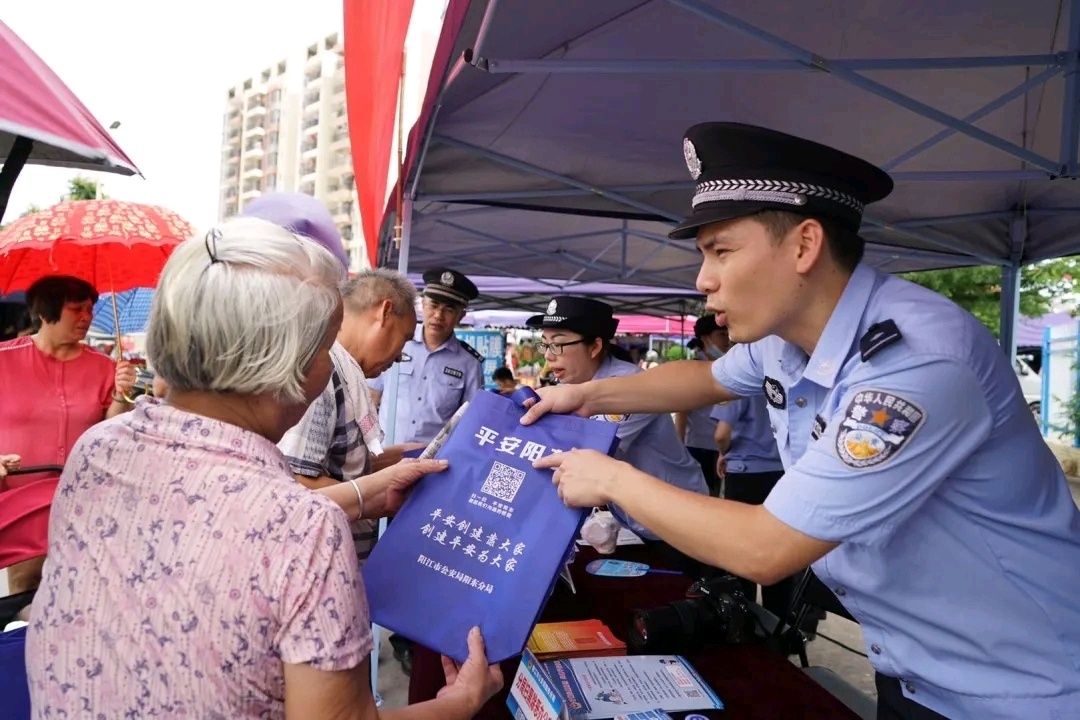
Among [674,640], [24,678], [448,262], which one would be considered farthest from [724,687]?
[448,262]

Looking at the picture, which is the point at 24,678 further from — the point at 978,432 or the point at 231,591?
the point at 978,432

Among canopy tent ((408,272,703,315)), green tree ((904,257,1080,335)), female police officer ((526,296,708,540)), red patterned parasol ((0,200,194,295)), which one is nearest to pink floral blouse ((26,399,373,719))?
female police officer ((526,296,708,540))

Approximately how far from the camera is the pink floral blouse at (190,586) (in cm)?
91

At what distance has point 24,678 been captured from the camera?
1.44 metres

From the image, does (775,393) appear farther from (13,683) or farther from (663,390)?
(13,683)

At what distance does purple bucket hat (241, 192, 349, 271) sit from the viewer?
1.90m

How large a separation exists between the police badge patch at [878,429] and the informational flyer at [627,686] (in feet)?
2.06

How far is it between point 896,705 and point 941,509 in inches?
17.8

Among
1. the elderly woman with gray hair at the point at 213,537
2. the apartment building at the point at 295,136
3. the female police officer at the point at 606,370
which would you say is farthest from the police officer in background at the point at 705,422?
the apartment building at the point at 295,136

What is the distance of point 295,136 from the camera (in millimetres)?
92812

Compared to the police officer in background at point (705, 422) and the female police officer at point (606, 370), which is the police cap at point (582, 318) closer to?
the female police officer at point (606, 370)

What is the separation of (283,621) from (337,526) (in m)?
0.13

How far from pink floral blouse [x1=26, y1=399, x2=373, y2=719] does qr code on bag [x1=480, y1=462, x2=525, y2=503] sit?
20.2 inches

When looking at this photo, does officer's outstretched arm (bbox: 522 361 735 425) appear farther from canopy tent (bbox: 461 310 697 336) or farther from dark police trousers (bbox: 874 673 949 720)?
canopy tent (bbox: 461 310 697 336)
